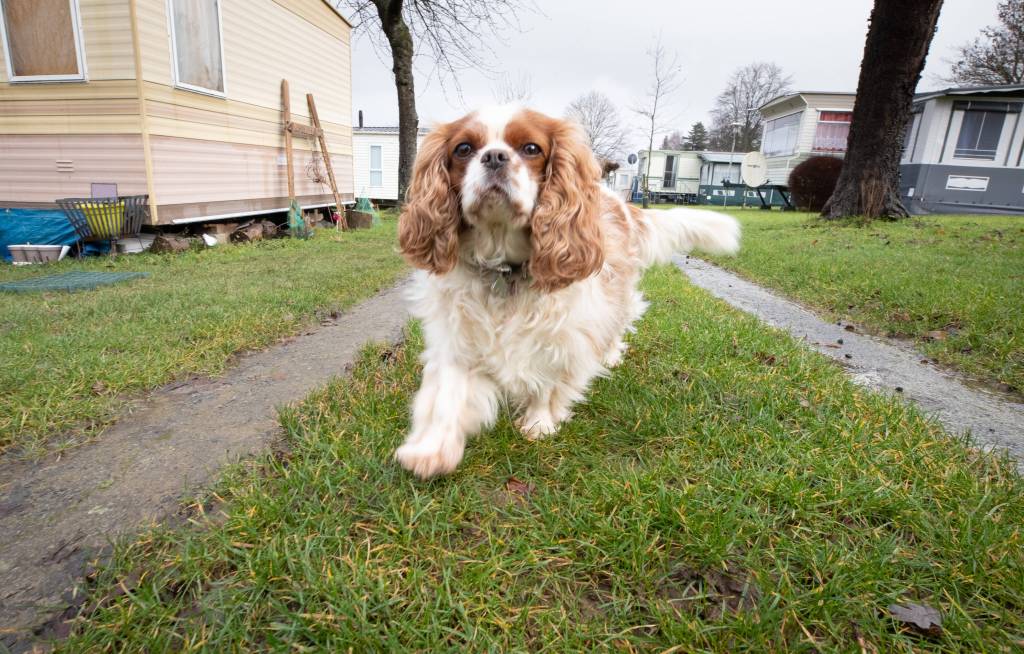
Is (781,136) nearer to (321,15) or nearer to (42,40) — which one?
(321,15)

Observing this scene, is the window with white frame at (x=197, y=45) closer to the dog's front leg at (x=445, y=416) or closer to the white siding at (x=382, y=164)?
the dog's front leg at (x=445, y=416)

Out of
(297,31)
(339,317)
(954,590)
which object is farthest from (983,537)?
(297,31)

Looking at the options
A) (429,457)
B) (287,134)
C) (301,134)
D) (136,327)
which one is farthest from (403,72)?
(429,457)

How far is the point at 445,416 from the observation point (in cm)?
218

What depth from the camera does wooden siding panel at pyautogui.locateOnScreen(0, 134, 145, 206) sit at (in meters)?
8.04

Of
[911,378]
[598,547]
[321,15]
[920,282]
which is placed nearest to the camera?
[598,547]

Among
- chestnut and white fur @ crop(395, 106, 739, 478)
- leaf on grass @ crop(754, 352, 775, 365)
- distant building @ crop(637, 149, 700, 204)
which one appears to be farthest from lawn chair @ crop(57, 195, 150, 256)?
distant building @ crop(637, 149, 700, 204)

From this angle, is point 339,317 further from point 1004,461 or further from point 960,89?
point 960,89

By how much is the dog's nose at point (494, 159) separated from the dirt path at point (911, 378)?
7.72ft

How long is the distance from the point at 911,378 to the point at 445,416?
287 centimetres

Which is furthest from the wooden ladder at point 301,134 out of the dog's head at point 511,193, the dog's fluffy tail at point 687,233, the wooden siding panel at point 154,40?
the dog's head at point 511,193

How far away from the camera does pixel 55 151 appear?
8.22 meters

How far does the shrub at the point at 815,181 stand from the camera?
22109mm

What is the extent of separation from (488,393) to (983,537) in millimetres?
1772
